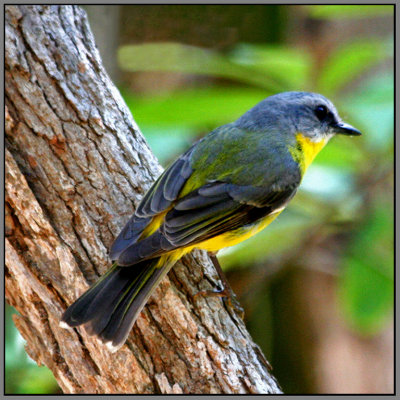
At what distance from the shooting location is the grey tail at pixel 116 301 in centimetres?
213

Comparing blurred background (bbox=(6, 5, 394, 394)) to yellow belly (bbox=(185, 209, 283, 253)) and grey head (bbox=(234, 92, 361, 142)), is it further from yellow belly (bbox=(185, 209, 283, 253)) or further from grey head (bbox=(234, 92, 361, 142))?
yellow belly (bbox=(185, 209, 283, 253))

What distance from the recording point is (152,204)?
2389 millimetres

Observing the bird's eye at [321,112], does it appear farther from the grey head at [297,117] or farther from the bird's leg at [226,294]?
the bird's leg at [226,294]

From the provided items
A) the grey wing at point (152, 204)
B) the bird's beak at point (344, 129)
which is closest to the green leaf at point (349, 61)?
the bird's beak at point (344, 129)

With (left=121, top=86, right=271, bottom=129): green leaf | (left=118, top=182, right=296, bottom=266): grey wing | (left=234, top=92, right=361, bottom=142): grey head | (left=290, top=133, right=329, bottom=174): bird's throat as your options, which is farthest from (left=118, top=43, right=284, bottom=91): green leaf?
(left=118, top=182, right=296, bottom=266): grey wing

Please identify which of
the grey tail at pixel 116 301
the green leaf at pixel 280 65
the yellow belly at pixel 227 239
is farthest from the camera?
the green leaf at pixel 280 65

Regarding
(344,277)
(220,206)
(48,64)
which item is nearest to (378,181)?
(344,277)

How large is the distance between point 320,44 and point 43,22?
11.9ft

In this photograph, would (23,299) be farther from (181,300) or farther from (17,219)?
(181,300)

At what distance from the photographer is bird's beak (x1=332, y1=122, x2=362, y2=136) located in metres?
3.24

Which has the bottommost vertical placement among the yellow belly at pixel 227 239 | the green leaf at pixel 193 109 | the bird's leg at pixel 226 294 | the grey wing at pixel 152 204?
the bird's leg at pixel 226 294

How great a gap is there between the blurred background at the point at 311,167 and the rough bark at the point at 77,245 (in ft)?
2.60

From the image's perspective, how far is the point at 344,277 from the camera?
13.4 ft

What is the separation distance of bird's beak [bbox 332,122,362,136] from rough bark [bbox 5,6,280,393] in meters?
1.33
